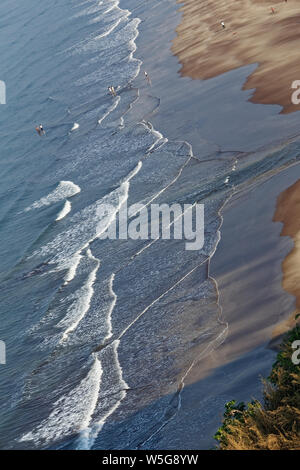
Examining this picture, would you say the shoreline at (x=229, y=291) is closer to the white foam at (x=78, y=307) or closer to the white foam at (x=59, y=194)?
the white foam at (x=78, y=307)

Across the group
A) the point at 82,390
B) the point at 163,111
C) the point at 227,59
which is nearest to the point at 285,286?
the point at 82,390

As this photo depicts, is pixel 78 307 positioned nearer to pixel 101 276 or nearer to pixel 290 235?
pixel 101 276

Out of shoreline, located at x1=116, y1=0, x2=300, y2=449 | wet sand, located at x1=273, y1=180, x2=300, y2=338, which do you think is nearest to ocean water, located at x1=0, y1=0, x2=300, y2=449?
shoreline, located at x1=116, y1=0, x2=300, y2=449

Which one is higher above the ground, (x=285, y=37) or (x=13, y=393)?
(x=285, y=37)

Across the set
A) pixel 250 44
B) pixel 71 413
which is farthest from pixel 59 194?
pixel 71 413

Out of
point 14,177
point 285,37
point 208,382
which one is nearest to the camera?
point 208,382

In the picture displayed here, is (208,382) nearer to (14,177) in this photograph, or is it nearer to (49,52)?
(14,177)
